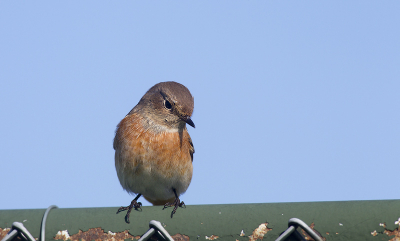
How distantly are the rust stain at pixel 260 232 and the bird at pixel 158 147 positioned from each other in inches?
109

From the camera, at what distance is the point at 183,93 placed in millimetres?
5449

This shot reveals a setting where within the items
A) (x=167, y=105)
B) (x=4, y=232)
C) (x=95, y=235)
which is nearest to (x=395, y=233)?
(x=95, y=235)

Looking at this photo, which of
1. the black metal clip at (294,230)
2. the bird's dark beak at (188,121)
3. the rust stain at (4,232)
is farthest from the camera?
the bird's dark beak at (188,121)

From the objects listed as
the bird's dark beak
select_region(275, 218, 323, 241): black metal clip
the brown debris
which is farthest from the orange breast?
the brown debris

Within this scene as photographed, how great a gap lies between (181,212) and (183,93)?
10.2 feet

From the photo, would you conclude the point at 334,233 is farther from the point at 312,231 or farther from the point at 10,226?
the point at 10,226

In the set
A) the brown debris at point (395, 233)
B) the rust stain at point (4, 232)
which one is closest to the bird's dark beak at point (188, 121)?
the rust stain at point (4, 232)

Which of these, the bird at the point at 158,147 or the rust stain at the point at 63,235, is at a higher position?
the bird at the point at 158,147

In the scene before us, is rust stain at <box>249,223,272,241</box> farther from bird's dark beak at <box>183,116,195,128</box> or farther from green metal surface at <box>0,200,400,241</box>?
bird's dark beak at <box>183,116,195,128</box>

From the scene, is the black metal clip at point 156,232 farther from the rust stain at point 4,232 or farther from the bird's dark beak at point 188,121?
the bird's dark beak at point 188,121

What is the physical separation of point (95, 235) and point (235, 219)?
0.78m

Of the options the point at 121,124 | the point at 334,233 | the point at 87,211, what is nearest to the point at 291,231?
the point at 334,233

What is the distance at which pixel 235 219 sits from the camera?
7.93ft

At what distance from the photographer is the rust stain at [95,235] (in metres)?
2.42
